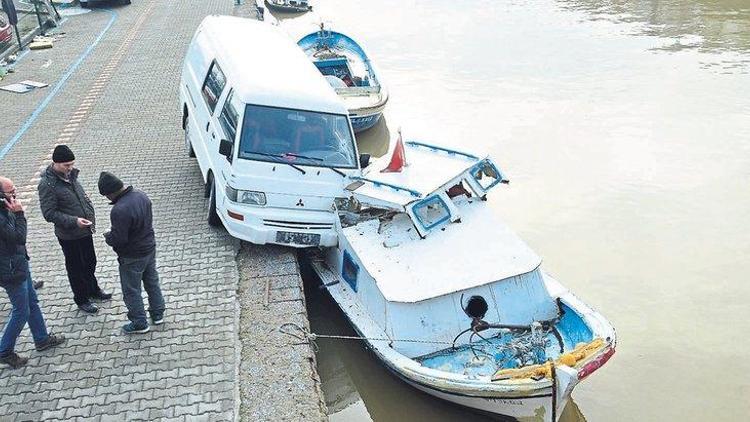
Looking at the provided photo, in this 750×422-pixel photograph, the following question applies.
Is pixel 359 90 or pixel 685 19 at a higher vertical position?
pixel 359 90

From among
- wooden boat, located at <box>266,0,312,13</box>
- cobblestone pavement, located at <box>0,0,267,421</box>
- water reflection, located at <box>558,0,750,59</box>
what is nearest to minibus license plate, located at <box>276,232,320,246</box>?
cobblestone pavement, located at <box>0,0,267,421</box>

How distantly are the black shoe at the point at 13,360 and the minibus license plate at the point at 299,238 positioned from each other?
3.05 meters

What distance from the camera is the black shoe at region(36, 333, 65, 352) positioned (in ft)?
22.6

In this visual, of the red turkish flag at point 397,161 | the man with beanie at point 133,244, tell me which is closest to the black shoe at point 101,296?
the man with beanie at point 133,244

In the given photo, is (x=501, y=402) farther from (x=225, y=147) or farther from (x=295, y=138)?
(x=225, y=147)

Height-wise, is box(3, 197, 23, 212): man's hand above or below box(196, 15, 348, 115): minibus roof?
below

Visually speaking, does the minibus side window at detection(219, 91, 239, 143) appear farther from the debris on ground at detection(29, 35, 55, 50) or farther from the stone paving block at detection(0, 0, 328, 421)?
the debris on ground at detection(29, 35, 55, 50)

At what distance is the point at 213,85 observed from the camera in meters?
10.1

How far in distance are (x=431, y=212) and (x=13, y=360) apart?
461cm

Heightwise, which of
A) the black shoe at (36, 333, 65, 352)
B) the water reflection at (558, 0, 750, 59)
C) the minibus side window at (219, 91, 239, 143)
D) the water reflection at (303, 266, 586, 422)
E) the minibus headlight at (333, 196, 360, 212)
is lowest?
the water reflection at (303, 266, 586, 422)

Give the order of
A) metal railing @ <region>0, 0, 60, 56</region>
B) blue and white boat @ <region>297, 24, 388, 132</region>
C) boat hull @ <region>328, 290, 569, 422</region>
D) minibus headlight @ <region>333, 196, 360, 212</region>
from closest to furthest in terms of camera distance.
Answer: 1. boat hull @ <region>328, 290, 569, 422</region>
2. minibus headlight @ <region>333, 196, 360, 212</region>
3. blue and white boat @ <region>297, 24, 388, 132</region>
4. metal railing @ <region>0, 0, 60, 56</region>

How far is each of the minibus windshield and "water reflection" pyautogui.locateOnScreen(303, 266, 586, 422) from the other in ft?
6.59

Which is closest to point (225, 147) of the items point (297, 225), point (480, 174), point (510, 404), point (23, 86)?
point (297, 225)

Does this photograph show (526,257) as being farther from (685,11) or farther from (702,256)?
(685,11)
